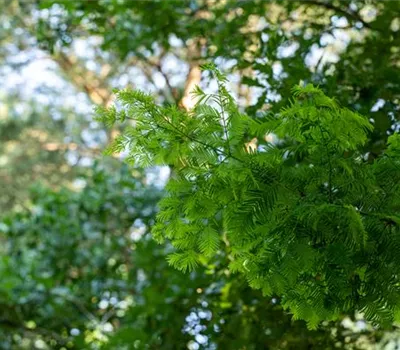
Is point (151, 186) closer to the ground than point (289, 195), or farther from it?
farther from it

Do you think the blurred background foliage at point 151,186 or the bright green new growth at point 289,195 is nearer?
the bright green new growth at point 289,195

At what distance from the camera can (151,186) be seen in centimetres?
542

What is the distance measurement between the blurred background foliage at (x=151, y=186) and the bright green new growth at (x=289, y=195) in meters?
1.06

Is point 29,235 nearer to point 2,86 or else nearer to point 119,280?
point 119,280

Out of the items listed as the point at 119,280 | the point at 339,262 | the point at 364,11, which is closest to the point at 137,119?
the point at 339,262

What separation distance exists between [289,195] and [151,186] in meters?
4.03

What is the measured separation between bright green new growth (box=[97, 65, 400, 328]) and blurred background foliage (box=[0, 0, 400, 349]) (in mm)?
1063

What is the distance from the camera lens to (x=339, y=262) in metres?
1.41

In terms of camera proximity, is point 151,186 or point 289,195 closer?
point 289,195

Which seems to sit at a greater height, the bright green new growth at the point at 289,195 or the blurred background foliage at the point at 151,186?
the blurred background foliage at the point at 151,186

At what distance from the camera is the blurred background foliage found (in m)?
2.74

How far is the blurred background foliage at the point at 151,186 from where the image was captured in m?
2.74

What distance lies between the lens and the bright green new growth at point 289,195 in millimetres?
1399

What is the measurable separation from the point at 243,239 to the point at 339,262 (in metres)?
0.19
